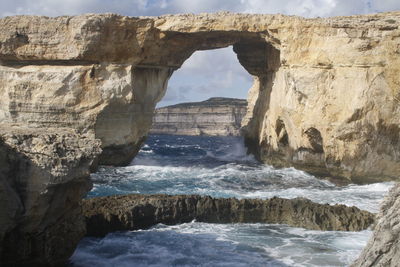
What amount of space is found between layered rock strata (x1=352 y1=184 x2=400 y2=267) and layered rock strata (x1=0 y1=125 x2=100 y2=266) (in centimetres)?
528

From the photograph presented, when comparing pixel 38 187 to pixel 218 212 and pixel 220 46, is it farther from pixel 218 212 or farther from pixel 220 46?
pixel 220 46

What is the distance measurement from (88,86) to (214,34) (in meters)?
6.41

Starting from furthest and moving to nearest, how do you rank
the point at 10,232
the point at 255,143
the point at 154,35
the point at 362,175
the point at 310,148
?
the point at 255,143, the point at 154,35, the point at 310,148, the point at 362,175, the point at 10,232

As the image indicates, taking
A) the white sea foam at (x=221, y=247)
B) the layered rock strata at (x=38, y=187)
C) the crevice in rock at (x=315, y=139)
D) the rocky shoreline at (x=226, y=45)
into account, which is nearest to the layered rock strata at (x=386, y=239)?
the layered rock strata at (x=38, y=187)

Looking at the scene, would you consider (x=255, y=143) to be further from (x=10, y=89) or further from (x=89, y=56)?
(x=10, y=89)

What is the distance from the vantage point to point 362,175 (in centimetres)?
2016

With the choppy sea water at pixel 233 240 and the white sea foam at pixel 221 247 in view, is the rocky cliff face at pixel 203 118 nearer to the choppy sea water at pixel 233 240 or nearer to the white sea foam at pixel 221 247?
the choppy sea water at pixel 233 240

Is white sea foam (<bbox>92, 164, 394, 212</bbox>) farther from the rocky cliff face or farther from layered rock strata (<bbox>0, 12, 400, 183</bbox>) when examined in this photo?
the rocky cliff face

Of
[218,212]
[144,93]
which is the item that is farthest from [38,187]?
[144,93]

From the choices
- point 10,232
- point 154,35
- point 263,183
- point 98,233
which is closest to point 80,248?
point 98,233

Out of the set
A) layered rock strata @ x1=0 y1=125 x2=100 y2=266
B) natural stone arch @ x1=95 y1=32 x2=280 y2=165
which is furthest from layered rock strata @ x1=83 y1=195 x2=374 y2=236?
natural stone arch @ x1=95 y1=32 x2=280 y2=165

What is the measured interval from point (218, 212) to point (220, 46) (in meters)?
13.5

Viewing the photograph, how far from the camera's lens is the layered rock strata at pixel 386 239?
3656mm

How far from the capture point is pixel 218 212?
14.2 metres
